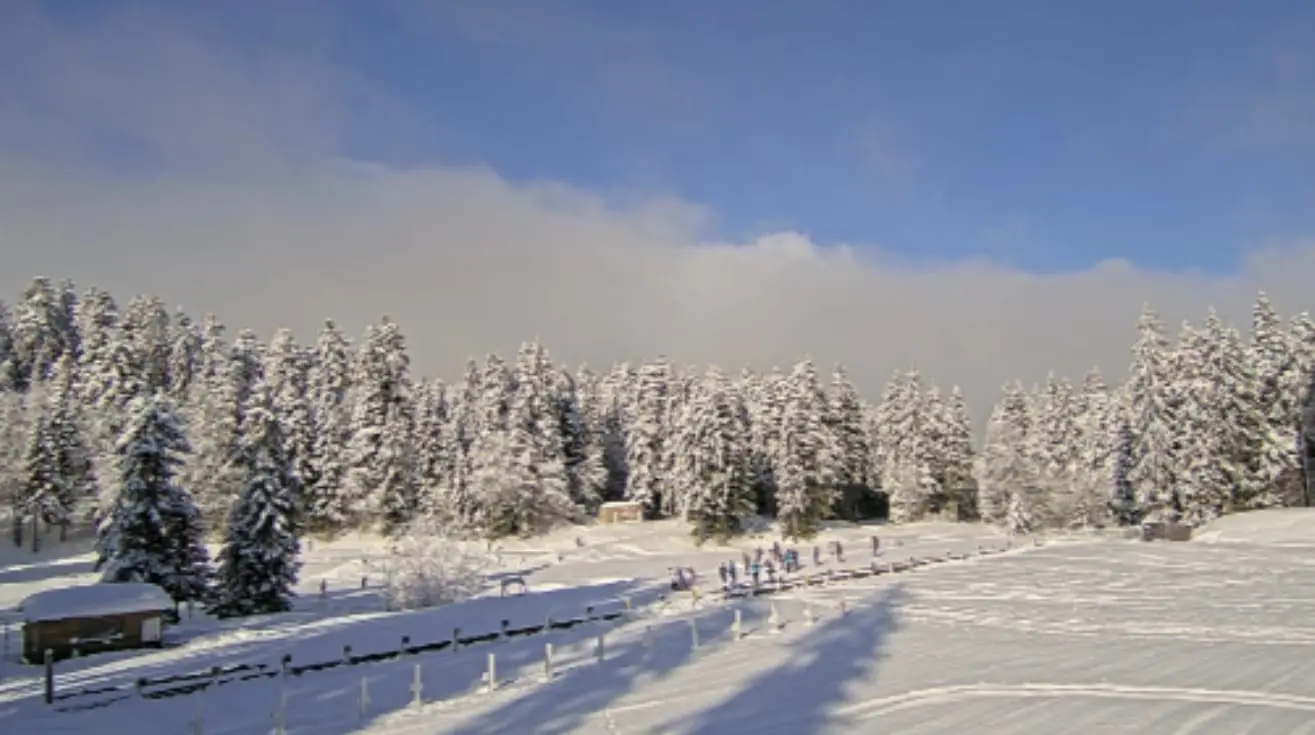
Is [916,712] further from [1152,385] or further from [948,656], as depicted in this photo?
[1152,385]

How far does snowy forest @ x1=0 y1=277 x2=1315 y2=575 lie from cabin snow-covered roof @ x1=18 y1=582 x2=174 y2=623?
10.2 meters

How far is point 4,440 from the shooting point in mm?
81688

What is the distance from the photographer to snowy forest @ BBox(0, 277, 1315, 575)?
64.6 meters

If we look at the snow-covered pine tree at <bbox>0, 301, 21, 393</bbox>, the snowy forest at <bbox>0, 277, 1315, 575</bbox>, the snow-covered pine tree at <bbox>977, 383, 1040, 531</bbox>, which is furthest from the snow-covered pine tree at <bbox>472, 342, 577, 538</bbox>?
the snow-covered pine tree at <bbox>0, 301, 21, 393</bbox>

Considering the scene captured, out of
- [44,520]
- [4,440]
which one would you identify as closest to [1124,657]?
[44,520]

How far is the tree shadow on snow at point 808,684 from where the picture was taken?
57.7ft

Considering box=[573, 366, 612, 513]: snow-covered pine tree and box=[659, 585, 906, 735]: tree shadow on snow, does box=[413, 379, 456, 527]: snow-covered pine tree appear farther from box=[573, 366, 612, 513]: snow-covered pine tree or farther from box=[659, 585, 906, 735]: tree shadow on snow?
box=[659, 585, 906, 735]: tree shadow on snow

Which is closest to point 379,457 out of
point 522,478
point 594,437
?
point 522,478

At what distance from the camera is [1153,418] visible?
65500 millimetres

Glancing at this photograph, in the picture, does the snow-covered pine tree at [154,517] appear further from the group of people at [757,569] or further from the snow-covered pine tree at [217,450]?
the snow-covered pine tree at [217,450]

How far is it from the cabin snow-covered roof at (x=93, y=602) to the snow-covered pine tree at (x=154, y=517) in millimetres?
7387

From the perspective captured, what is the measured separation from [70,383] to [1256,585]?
349ft

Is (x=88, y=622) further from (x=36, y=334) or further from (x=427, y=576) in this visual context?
(x=36, y=334)

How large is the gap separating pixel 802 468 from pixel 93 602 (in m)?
51.2
